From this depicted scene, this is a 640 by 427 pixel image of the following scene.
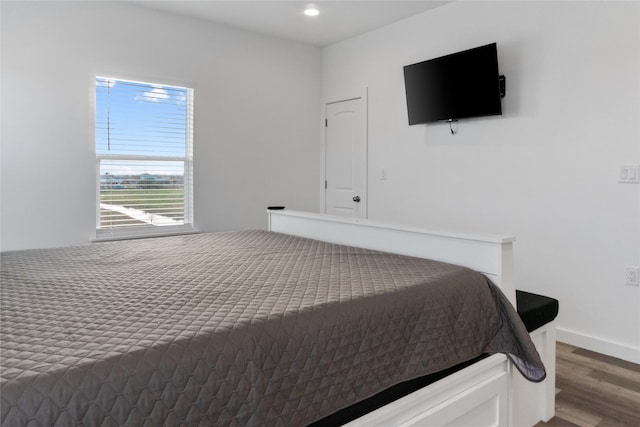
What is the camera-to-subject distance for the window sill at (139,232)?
362 centimetres

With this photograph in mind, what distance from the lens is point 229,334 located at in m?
1.14

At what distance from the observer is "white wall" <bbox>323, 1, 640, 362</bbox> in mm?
2750

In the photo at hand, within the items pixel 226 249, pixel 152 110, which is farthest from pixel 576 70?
pixel 152 110

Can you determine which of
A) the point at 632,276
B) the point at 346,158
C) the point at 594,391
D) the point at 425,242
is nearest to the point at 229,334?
the point at 425,242

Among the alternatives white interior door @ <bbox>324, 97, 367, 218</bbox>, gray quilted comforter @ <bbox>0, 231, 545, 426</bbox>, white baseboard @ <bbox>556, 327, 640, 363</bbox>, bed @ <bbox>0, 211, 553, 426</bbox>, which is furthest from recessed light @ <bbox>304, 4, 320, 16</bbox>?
white baseboard @ <bbox>556, 327, 640, 363</bbox>

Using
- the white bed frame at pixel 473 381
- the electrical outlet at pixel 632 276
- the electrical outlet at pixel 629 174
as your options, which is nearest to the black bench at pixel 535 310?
the white bed frame at pixel 473 381

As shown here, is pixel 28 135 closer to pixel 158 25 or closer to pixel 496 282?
pixel 158 25

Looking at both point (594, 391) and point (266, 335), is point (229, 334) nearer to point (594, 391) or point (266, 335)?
point (266, 335)

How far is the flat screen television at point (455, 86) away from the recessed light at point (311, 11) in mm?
938

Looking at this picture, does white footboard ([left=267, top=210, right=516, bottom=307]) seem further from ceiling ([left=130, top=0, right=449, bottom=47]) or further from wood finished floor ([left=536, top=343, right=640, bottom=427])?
ceiling ([left=130, top=0, right=449, bottom=47])

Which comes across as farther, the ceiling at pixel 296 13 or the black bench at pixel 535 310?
the ceiling at pixel 296 13

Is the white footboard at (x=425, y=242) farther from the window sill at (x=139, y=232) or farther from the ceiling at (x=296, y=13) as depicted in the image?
the ceiling at (x=296, y=13)

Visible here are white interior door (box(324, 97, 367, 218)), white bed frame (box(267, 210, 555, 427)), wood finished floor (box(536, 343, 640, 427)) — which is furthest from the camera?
white interior door (box(324, 97, 367, 218))

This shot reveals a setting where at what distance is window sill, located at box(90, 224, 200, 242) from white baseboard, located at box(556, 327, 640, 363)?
3.13 meters
